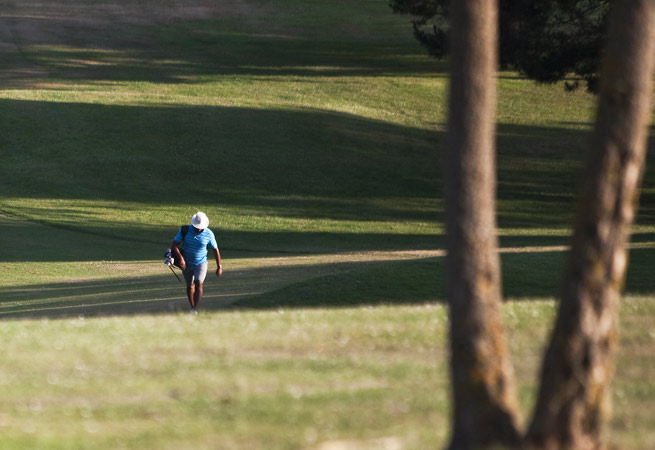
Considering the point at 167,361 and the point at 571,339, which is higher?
the point at 571,339

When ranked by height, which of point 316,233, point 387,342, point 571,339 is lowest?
point 316,233

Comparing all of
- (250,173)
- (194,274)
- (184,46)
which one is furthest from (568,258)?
(184,46)

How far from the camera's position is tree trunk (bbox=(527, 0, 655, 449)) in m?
6.59

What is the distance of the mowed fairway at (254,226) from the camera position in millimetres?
8914

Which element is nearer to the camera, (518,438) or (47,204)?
(518,438)

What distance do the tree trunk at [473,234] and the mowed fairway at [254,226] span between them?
3.33 ft

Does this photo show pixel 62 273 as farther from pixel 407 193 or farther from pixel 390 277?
pixel 407 193

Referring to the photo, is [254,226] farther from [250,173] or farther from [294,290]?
[294,290]

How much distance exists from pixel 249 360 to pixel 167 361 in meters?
0.86

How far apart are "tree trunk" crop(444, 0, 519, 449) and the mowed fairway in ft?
3.33

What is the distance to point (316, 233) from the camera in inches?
1406

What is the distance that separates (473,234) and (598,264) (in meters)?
0.92

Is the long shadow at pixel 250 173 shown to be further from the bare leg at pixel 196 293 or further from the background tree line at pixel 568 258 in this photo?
the background tree line at pixel 568 258

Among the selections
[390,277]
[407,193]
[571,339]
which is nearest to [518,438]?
[571,339]
